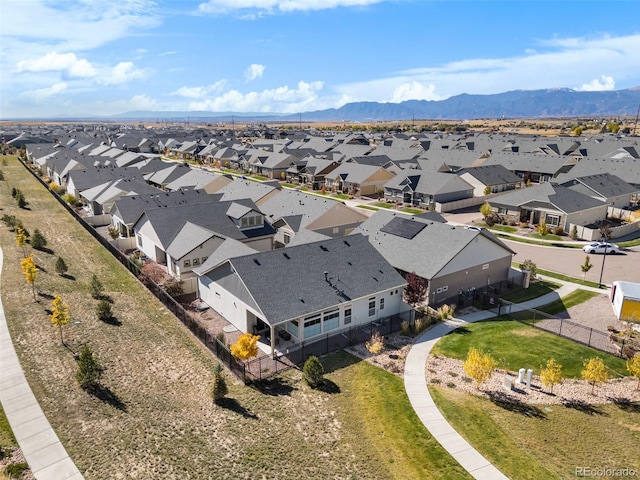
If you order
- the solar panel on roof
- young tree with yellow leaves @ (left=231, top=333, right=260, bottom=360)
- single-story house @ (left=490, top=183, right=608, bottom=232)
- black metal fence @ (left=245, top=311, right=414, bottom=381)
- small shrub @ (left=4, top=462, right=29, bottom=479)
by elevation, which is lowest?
black metal fence @ (left=245, top=311, right=414, bottom=381)

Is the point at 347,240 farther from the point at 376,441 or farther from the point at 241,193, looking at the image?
the point at 241,193

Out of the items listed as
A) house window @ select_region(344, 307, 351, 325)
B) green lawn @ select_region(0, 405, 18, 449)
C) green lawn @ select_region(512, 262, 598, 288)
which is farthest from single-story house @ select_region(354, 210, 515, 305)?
green lawn @ select_region(0, 405, 18, 449)

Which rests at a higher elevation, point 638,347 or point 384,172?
point 384,172

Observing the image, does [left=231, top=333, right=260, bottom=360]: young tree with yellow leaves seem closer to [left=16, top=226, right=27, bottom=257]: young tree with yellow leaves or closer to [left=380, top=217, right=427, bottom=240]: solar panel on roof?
[left=380, top=217, right=427, bottom=240]: solar panel on roof

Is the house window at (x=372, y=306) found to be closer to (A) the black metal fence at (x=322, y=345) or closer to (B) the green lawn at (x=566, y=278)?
(A) the black metal fence at (x=322, y=345)

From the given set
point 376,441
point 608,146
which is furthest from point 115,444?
point 608,146

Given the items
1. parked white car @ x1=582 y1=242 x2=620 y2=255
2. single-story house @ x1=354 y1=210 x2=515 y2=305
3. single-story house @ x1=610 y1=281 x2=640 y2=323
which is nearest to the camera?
single-story house @ x1=610 y1=281 x2=640 y2=323
